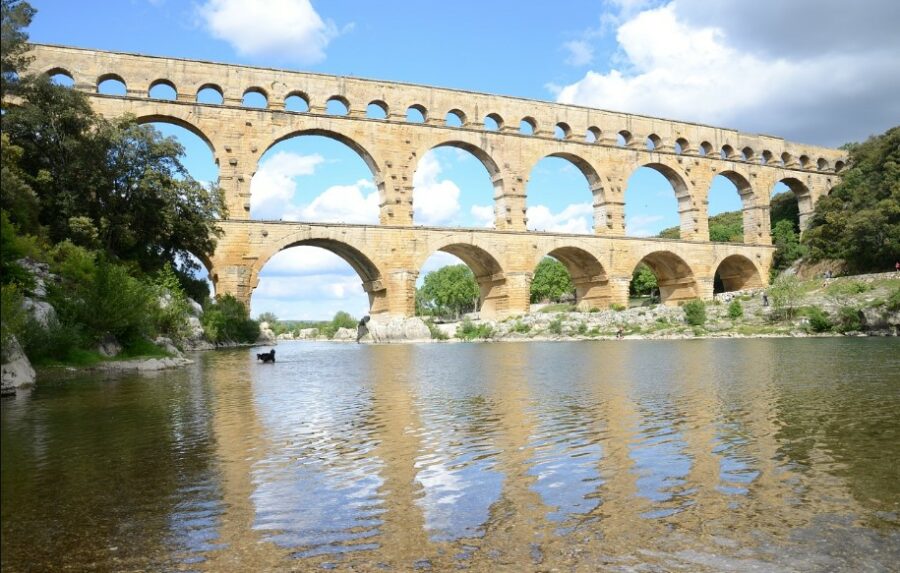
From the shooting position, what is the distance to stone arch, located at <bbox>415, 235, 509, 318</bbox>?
33062mm

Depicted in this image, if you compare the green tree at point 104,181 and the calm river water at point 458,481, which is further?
the green tree at point 104,181

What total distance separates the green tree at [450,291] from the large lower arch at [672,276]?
30639 mm

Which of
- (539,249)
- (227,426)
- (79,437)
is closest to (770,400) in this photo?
(227,426)

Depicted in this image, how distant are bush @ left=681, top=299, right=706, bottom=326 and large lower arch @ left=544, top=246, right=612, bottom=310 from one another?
5487mm

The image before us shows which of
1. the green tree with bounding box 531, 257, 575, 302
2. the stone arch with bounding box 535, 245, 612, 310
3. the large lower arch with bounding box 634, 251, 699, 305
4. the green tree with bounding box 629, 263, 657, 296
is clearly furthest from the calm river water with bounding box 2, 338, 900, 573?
the green tree with bounding box 531, 257, 575, 302

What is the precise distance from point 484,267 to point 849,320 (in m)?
15.6

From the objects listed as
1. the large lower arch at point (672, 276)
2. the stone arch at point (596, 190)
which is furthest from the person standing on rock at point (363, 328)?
the large lower arch at point (672, 276)

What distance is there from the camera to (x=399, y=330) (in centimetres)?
3170

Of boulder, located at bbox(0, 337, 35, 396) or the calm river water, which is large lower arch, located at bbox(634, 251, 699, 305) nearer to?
the calm river water

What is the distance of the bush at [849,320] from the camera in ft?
89.2

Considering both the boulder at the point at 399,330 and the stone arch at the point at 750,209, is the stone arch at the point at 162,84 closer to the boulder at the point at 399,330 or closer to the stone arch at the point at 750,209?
the boulder at the point at 399,330

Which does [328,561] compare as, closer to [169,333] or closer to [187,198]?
[169,333]

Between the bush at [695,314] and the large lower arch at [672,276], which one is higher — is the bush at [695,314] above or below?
below

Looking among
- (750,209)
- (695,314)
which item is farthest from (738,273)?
(695,314)
